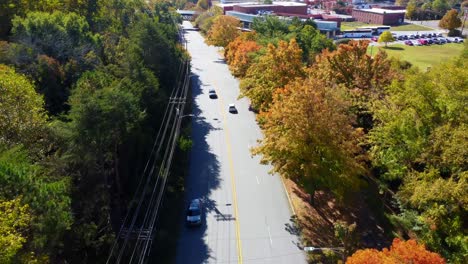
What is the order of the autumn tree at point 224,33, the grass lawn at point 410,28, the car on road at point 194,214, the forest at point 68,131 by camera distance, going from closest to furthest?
the forest at point 68,131 < the car on road at point 194,214 < the autumn tree at point 224,33 < the grass lawn at point 410,28

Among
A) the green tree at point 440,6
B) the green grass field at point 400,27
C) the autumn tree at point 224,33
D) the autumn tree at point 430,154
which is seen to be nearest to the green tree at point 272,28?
the autumn tree at point 224,33

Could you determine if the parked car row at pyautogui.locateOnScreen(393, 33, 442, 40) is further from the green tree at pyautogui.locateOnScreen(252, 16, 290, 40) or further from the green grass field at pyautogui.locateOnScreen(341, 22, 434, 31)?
the green tree at pyautogui.locateOnScreen(252, 16, 290, 40)

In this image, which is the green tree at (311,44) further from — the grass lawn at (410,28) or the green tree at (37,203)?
the grass lawn at (410,28)

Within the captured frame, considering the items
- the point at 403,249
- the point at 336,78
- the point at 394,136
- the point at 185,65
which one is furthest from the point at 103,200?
the point at 185,65

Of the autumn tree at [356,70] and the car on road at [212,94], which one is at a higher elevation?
the autumn tree at [356,70]

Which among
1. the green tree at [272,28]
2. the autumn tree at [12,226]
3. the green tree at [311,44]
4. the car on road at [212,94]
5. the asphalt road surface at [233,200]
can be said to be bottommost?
the asphalt road surface at [233,200]

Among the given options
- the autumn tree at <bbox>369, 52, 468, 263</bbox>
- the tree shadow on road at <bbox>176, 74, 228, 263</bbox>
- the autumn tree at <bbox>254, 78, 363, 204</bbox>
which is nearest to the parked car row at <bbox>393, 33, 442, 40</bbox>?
the tree shadow on road at <bbox>176, 74, 228, 263</bbox>
